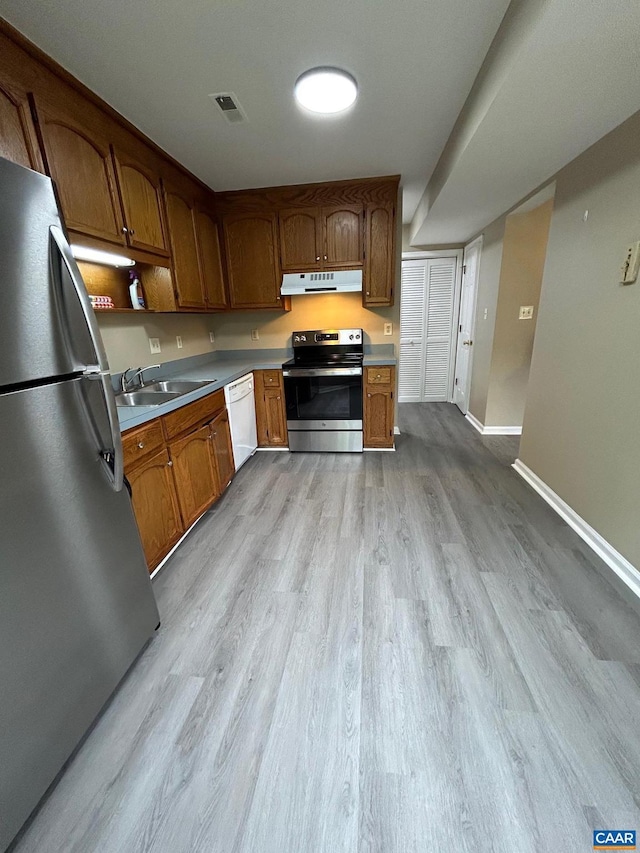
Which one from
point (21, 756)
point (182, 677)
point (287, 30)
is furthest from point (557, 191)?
point (21, 756)

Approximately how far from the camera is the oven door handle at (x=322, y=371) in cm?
306

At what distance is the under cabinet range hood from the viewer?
3062 mm

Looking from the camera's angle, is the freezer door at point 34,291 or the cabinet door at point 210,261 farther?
the cabinet door at point 210,261

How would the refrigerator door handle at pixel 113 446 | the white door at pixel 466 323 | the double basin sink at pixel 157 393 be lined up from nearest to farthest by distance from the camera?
1. the refrigerator door handle at pixel 113 446
2. the double basin sink at pixel 157 393
3. the white door at pixel 466 323

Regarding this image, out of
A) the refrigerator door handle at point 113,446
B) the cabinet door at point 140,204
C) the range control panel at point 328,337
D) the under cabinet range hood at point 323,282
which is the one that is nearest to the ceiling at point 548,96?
the under cabinet range hood at point 323,282

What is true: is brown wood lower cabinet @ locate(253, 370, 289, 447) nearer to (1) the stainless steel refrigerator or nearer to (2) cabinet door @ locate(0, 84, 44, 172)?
(2) cabinet door @ locate(0, 84, 44, 172)

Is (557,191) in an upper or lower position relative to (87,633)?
upper

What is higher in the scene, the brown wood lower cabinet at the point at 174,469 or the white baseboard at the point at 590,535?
the brown wood lower cabinet at the point at 174,469

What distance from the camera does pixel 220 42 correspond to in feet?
4.75

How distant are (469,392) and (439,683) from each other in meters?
Result: 3.64

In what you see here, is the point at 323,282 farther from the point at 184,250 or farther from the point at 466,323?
the point at 466,323

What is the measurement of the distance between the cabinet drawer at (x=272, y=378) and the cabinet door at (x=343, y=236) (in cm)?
113

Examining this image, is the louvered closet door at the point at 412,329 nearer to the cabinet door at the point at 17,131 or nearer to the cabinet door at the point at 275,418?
the cabinet door at the point at 275,418

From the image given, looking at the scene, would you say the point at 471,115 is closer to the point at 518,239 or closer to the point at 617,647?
the point at 518,239
